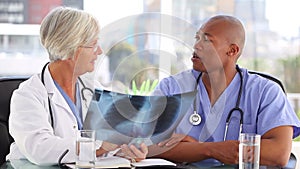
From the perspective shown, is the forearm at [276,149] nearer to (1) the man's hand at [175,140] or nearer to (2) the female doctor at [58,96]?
(1) the man's hand at [175,140]

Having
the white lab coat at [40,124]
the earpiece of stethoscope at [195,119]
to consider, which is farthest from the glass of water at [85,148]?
the earpiece of stethoscope at [195,119]

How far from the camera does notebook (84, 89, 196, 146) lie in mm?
2129

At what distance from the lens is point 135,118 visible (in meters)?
2.15

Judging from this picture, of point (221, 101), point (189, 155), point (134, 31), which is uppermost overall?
point (134, 31)

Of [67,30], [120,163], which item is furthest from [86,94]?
[120,163]

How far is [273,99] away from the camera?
2375 millimetres

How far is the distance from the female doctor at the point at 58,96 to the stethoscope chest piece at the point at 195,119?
377 mm

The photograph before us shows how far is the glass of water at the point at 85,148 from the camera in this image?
1.85m

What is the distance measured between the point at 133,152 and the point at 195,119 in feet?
1.38

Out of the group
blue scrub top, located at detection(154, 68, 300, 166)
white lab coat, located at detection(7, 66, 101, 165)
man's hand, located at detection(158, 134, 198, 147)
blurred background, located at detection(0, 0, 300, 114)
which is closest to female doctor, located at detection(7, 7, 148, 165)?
white lab coat, located at detection(7, 66, 101, 165)

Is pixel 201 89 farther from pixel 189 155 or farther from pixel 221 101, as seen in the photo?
pixel 189 155

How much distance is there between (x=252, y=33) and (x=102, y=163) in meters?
2.28

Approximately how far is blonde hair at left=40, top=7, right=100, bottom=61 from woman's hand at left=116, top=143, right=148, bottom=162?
1.58 ft

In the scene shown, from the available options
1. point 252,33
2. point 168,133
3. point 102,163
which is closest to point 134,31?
point 168,133
